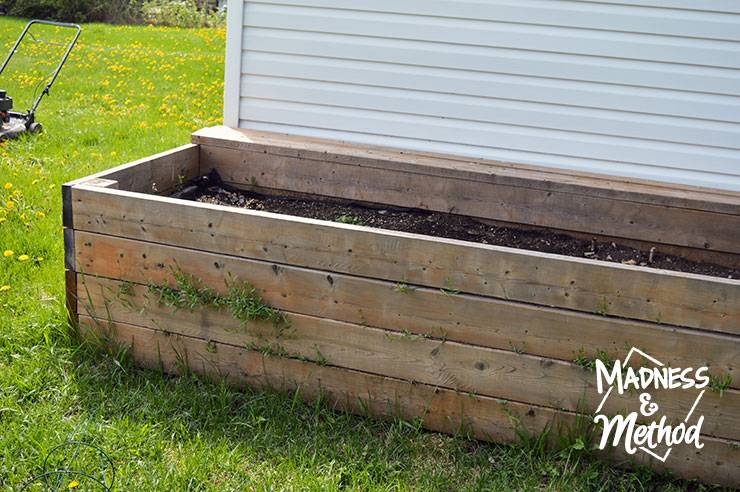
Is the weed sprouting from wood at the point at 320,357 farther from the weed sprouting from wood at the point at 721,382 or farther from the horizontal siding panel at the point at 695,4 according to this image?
the horizontal siding panel at the point at 695,4

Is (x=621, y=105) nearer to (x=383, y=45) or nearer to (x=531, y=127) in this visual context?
(x=531, y=127)

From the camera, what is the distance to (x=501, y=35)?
12.4 ft

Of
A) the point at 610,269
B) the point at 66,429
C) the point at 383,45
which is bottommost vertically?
the point at 66,429

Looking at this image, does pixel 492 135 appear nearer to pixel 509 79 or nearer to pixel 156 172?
pixel 509 79

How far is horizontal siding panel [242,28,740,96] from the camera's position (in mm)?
3602

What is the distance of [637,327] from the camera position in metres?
2.23

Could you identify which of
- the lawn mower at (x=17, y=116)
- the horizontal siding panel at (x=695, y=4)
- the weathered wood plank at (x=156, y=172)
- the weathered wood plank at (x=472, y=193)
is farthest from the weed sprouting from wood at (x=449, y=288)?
the lawn mower at (x=17, y=116)

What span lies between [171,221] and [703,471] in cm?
186

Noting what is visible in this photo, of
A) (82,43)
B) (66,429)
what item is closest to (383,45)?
(66,429)

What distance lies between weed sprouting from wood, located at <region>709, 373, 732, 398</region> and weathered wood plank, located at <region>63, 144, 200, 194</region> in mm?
2104

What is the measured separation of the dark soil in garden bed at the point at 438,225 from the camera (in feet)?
10.3

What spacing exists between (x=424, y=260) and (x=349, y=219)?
929 millimetres

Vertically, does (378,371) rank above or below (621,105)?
below

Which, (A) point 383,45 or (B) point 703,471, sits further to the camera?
(A) point 383,45
